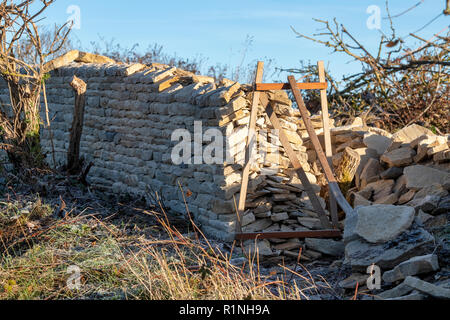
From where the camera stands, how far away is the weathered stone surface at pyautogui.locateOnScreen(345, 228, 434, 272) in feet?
14.0

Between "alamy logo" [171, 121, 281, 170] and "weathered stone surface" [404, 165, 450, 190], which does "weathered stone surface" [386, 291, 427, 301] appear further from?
"weathered stone surface" [404, 165, 450, 190]

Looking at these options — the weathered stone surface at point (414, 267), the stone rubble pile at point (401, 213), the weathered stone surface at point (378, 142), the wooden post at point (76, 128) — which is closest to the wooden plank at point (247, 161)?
the stone rubble pile at point (401, 213)

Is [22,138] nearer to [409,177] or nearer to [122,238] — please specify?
[122,238]

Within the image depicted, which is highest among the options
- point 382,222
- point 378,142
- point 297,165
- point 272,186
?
point 378,142

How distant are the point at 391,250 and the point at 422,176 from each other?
2.03 meters

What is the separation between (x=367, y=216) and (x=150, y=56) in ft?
32.1

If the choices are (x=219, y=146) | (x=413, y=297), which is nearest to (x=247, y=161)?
(x=219, y=146)

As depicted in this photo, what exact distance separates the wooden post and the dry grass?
2.53 metres

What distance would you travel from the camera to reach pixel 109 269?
4.18 metres

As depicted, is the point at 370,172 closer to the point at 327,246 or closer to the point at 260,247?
the point at 327,246

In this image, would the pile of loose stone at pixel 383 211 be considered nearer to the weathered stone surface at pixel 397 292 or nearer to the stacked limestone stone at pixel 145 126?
the weathered stone surface at pixel 397 292

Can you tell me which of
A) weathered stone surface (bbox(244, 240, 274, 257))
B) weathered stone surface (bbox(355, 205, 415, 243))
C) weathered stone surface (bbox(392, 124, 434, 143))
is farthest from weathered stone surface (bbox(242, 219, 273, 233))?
weathered stone surface (bbox(392, 124, 434, 143))
